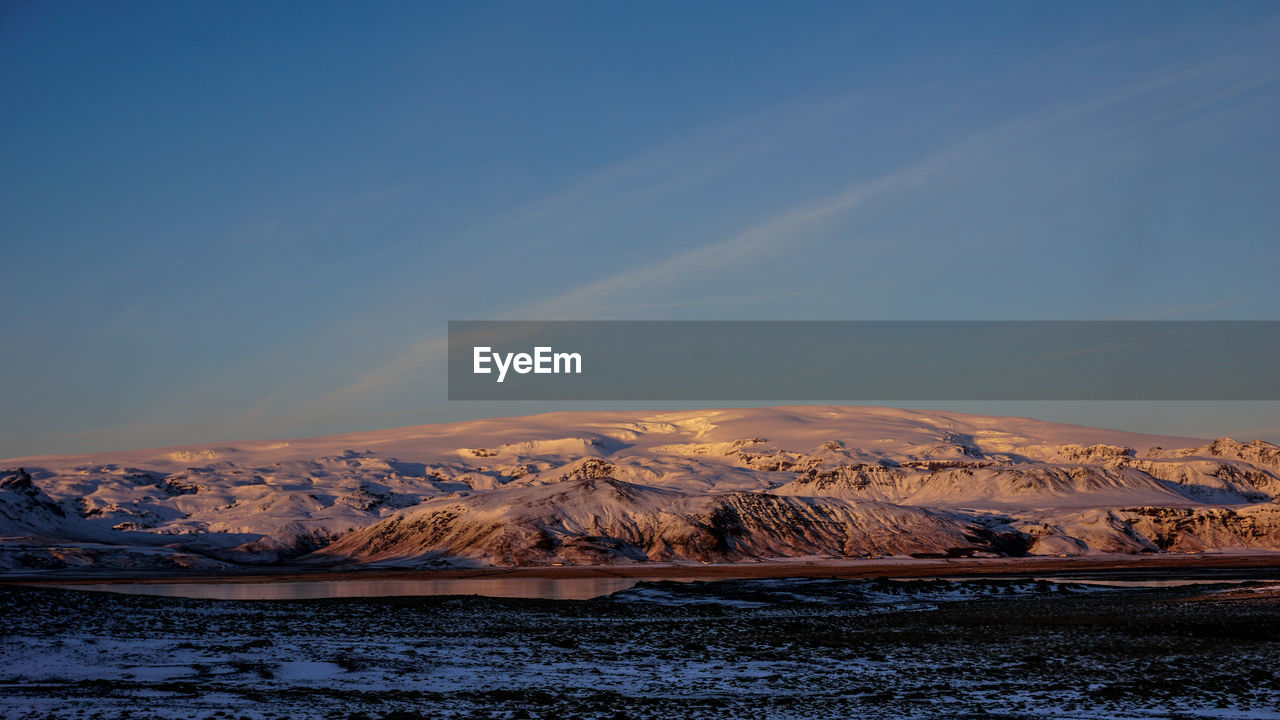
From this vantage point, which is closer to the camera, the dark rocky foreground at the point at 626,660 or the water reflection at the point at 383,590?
the dark rocky foreground at the point at 626,660

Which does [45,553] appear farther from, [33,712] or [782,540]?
[33,712]

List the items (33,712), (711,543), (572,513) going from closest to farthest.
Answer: (33,712) → (711,543) → (572,513)

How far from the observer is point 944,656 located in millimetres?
39406

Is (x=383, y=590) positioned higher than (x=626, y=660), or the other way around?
(x=626, y=660)

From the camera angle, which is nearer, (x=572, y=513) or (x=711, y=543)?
(x=711, y=543)

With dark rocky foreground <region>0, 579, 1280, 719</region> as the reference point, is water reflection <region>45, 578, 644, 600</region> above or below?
below

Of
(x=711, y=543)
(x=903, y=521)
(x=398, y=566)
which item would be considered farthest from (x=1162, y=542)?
(x=398, y=566)

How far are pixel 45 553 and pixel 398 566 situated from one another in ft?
190

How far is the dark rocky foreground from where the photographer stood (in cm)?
2880

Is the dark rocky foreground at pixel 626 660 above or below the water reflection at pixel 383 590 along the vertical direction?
above

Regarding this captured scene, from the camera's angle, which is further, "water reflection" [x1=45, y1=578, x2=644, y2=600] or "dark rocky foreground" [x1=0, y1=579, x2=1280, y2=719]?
"water reflection" [x1=45, y1=578, x2=644, y2=600]

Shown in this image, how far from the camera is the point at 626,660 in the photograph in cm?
3881

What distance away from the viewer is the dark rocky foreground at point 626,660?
94.5 feet

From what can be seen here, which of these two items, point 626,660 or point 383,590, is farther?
point 383,590
